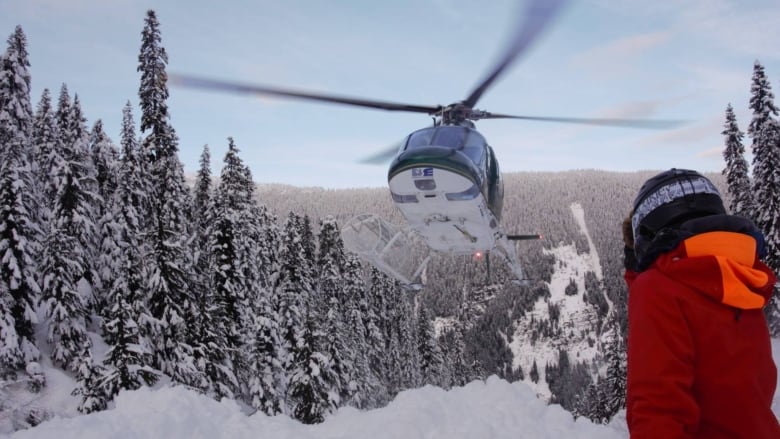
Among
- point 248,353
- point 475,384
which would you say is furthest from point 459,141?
point 248,353

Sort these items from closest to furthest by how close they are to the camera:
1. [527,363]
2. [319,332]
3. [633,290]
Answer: [633,290] < [319,332] < [527,363]

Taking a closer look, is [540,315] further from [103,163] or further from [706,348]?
[706,348]

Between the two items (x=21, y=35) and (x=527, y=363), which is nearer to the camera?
(x=21, y=35)

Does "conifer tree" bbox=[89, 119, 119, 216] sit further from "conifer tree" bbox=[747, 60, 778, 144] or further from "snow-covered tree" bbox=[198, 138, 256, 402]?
"conifer tree" bbox=[747, 60, 778, 144]

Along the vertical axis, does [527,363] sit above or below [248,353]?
below

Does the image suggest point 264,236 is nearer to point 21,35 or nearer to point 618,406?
point 21,35

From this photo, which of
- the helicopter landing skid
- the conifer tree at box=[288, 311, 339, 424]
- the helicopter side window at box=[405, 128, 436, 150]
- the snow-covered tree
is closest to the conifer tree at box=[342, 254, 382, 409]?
the conifer tree at box=[288, 311, 339, 424]

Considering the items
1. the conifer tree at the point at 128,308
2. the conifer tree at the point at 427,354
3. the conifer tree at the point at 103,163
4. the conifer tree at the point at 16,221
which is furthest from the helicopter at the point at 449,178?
the conifer tree at the point at 427,354

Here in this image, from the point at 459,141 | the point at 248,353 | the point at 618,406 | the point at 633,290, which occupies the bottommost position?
the point at 618,406

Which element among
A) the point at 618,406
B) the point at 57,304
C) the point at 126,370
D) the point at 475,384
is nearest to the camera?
the point at 475,384
